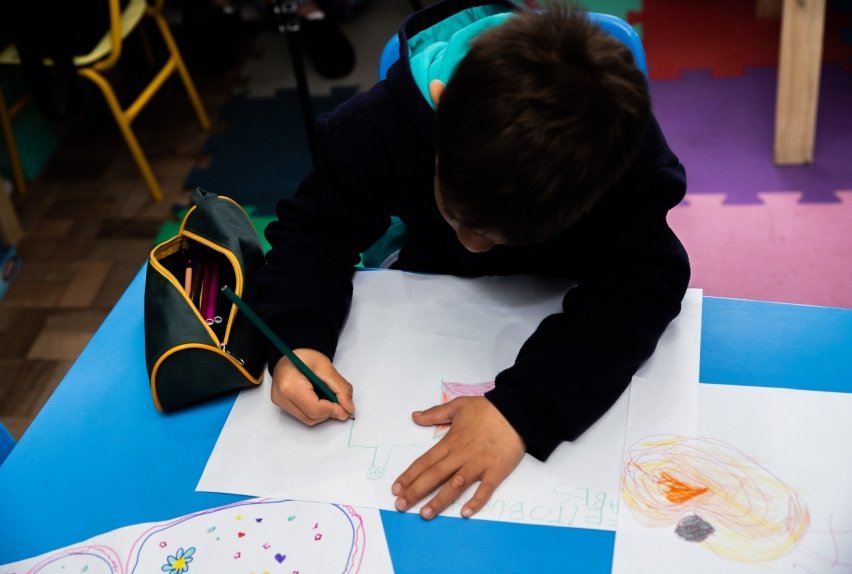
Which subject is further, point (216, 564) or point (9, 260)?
point (9, 260)

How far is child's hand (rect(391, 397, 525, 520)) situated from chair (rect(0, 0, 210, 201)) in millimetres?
1480

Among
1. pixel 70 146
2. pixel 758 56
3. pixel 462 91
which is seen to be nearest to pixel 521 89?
pixel 462 91

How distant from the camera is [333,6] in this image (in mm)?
2645

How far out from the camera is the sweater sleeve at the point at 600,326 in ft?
2.54

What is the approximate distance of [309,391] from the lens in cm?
80

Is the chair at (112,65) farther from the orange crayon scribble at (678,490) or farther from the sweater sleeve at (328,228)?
the orange crayon scribble at (678,490)

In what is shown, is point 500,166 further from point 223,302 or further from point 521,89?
point 223,302

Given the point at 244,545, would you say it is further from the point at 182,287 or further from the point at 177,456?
the point at 182,287

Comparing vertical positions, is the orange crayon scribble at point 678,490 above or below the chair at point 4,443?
below

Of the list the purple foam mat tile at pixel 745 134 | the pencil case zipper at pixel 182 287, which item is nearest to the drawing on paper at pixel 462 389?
the pencil case zipper at pixel 182 287

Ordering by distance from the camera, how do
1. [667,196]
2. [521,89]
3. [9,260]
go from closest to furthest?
[521,89]
[667,196]
[9,260]

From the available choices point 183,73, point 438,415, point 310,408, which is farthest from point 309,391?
point 183,73

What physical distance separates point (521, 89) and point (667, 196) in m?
0.28

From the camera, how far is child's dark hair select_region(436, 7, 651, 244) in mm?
654
